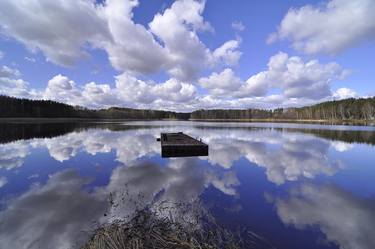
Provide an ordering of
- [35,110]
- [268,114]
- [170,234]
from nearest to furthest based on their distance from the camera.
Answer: [170,234] → [35,110] → [268,114]

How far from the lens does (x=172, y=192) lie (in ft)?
24.5

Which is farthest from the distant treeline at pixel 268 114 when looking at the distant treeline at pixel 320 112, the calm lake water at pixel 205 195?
the calm lake water at pixel 205 195

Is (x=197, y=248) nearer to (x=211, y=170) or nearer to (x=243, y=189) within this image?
(x=243, y=189)

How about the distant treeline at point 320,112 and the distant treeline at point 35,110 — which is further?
the distant treeline at point 320,112

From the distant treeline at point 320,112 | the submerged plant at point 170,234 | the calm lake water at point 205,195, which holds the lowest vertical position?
the calm lake water at point 205,195

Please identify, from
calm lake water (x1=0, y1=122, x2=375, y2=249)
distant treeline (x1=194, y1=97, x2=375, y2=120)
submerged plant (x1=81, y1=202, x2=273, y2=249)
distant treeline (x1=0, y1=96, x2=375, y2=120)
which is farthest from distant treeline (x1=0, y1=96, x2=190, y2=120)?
submerged plant (x1=81, y1=202, x2=273, y2=249)

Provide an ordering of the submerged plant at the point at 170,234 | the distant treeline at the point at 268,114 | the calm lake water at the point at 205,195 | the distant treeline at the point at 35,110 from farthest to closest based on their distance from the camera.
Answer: the distant treeline at the point at 268,114
the distant treeline at the point at 35,110
the calm lake water at the point at 205,195
the submerged plant at the point at 170,234

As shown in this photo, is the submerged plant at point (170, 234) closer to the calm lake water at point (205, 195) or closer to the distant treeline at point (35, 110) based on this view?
the calm lake water at point (205, 195)

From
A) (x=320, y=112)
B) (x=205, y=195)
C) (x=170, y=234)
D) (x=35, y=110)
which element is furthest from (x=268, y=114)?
(x=170, y=234)

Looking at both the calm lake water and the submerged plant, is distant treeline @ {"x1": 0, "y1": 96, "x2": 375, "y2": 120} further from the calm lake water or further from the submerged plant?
the submerged plant

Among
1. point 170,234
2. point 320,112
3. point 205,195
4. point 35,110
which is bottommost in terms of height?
point 205,195

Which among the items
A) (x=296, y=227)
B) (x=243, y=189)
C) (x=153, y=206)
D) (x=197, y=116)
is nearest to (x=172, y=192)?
(x=153, y=206)

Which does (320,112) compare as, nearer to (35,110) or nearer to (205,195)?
(205,195)

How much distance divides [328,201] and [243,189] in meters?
2.59
